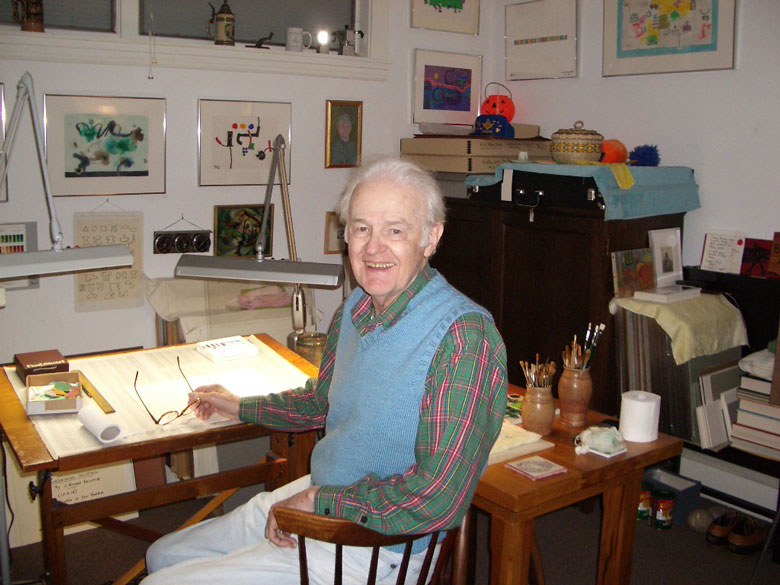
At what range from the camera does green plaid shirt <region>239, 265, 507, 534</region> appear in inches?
60.5

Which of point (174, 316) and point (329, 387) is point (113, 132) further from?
point (329, 387)

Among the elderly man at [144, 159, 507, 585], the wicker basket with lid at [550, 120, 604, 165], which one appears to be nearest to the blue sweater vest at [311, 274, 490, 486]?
the elderly man at [144, 159, 507, 585]

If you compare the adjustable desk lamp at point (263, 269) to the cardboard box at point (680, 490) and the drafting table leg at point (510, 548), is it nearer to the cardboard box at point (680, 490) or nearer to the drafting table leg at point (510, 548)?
the drafting table leg at point (510, 548)

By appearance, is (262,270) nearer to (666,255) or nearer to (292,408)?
(292,408)

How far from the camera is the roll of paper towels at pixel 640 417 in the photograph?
212 centimetres

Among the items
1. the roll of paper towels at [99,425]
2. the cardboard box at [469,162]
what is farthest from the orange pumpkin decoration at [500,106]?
the roll of paper towels at [99,425]

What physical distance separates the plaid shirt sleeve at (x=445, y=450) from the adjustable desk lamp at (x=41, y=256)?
3.39ft

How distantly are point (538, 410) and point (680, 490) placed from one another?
4.75 ft

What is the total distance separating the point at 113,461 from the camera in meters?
2.01

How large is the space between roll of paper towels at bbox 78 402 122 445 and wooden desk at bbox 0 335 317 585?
0.12ft

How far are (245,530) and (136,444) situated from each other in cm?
37

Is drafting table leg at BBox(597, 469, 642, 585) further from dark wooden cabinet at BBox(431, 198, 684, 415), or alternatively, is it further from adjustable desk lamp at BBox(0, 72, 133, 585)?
adjustable desk lamp at BBox(0, 72, 133, 585)

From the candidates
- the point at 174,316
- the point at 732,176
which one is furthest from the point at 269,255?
the point at 732,176

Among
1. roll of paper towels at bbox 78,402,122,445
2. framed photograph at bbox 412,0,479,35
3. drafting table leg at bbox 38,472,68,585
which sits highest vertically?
framed photograph at bbox 412,0,479,35
